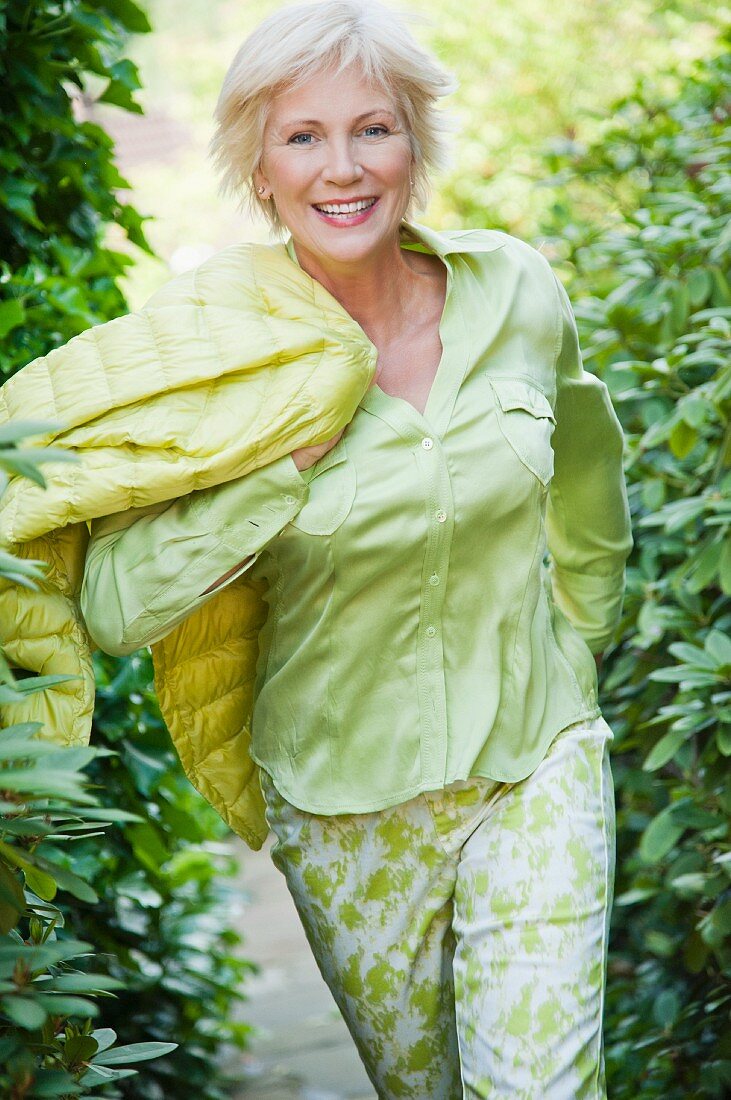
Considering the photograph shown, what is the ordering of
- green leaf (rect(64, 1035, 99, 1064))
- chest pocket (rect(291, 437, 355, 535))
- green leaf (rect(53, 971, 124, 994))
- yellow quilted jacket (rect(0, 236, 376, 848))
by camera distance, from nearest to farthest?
green leaf (rect(53, 971, 124, 994)), green leaf (rect(64, 1035, 99, 1064)), yellow quilted jacket (rect(0, 236, 376, 848)), chest pocket (rect(291, 437, 355, 535))

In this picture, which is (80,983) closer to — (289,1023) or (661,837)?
(661,837)

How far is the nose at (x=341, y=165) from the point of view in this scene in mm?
2168

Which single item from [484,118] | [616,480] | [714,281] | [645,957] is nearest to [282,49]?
[616,480]

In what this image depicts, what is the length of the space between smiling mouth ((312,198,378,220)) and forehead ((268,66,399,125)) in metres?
0.13

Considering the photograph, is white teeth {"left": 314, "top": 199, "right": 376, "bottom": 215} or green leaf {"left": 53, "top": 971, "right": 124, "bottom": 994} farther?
white teeth {"left": 314, "top": 199, "right": 376, "bottom": 215}

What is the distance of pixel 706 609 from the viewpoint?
120 inches

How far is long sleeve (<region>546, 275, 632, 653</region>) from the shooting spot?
2545mm

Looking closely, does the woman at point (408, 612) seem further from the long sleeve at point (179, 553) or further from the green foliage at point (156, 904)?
the green foliage at point (156, 904)

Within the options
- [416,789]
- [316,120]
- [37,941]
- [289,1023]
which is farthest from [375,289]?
[289,1023]

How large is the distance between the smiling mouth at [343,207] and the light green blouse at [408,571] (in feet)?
0.47

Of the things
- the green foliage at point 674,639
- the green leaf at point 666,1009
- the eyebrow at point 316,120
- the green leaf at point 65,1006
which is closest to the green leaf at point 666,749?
the green foliage at point 674,639

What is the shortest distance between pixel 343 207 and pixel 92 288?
0.96 meters

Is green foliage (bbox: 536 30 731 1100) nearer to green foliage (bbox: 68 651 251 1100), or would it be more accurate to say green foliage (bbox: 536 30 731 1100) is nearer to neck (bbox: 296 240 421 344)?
neck (bbox: 296 240 421 344)

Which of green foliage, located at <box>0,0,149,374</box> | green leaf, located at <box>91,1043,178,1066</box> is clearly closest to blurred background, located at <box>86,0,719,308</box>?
green foliage, located at <box>0,0,149,374</box>
